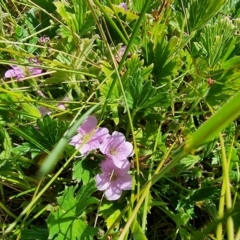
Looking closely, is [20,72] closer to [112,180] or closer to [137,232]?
[112,180]

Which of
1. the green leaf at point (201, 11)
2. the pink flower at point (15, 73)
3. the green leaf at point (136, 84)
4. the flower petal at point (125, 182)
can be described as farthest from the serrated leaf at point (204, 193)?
the pink flower at point (15, 73)

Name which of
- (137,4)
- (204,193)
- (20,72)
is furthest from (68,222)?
(137,4)

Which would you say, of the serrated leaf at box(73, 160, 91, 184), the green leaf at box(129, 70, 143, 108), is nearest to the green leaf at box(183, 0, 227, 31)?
the green leaf at box(129, 70, 143, 108)

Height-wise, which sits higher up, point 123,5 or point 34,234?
point 123,5

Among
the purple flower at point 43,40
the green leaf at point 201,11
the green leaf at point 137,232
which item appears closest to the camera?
the green leaf at point 137,232

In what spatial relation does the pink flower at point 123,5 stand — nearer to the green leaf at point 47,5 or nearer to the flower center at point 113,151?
the green leaf at point 47,5

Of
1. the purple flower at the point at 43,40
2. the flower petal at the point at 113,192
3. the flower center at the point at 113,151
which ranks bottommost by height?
the flower petal at the point at 113,192

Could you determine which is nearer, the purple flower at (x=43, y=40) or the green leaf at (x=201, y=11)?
the green leaf at (x=201, y=11)
